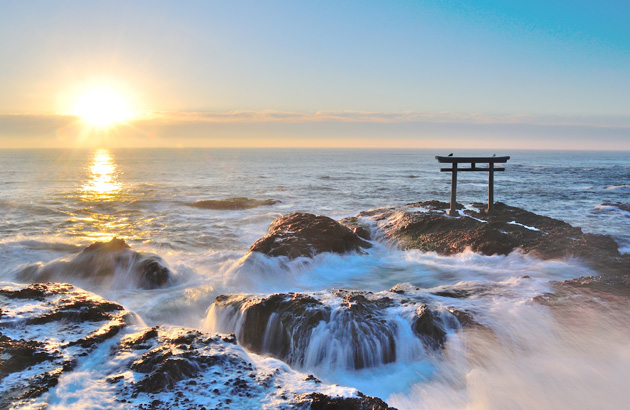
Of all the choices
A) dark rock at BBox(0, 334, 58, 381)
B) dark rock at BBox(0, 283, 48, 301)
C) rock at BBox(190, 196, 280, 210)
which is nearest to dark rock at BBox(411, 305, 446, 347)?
dark rock at BBox(0, 334, 58, 381)

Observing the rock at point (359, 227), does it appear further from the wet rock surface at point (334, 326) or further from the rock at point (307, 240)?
the wet rock surface at point (334, 326)

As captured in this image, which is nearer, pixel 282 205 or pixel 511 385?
pixel 511 385

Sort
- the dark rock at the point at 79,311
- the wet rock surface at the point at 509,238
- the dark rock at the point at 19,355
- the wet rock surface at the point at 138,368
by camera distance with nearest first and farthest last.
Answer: the wet rock surface at the point at 138,368, the dark rock at the point at 19,355, the dark rock at the point at 79,311, the wet rock surface at the point at 509,238

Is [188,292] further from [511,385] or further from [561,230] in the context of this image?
[561,230]

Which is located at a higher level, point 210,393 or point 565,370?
point 210,393

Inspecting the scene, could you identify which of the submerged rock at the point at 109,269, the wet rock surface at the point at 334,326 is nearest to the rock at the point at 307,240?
the submerged rock at the point at 109,269

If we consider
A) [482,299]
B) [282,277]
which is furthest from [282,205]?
[482,299]

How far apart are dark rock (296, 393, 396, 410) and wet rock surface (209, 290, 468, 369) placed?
2.25 metres

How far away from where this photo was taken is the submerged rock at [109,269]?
11695 mm

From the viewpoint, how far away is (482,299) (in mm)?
9625

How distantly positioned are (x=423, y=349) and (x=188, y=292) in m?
6.52

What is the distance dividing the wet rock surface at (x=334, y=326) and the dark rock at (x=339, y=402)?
2.25 meters

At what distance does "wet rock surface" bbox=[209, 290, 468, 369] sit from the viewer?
7504 mm

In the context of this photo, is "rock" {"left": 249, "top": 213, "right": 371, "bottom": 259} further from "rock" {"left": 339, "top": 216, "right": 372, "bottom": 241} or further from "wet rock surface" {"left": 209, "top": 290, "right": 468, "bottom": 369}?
"wet rock surface" {"left": 209, "top": 290, "right": 468, "bottom": 369}
